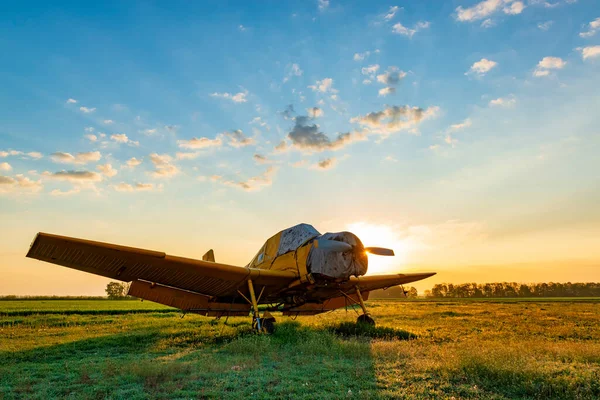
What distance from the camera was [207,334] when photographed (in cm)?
1304

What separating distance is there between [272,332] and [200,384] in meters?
6.04

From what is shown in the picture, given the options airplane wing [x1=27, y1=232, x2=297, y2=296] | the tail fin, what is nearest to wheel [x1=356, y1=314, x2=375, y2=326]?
airplane wing [x1=27, y1=232, x2=297, y2=296]

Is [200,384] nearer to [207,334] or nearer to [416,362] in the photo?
[416,362]

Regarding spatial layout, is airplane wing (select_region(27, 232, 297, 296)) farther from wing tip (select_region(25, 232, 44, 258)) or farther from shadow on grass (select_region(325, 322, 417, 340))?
shadow on grass (select_region(325, 322, 417, 340))

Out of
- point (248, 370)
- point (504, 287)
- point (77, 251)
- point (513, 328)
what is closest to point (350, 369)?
point (248, 370)

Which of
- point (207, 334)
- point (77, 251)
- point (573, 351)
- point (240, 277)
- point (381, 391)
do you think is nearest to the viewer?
point (381, 391)

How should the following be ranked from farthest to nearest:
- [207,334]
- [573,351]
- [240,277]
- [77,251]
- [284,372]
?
[207,334] < [240,277] < [77,251] < [573,351] < [284,372]

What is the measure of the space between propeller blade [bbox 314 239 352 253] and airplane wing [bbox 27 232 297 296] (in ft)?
5.15

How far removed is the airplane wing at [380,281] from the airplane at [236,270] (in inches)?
4.6

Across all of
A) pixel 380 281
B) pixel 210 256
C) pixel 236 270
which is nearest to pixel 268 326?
pixel 236 270

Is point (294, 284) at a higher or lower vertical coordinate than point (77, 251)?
lower

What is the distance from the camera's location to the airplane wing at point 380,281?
13.8 m

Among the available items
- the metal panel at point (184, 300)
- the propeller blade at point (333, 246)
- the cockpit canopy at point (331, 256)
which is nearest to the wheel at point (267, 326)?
the cockpit canopy at point (331, 256)

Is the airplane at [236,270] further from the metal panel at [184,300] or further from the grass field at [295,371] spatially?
the grass field at [295,371]
